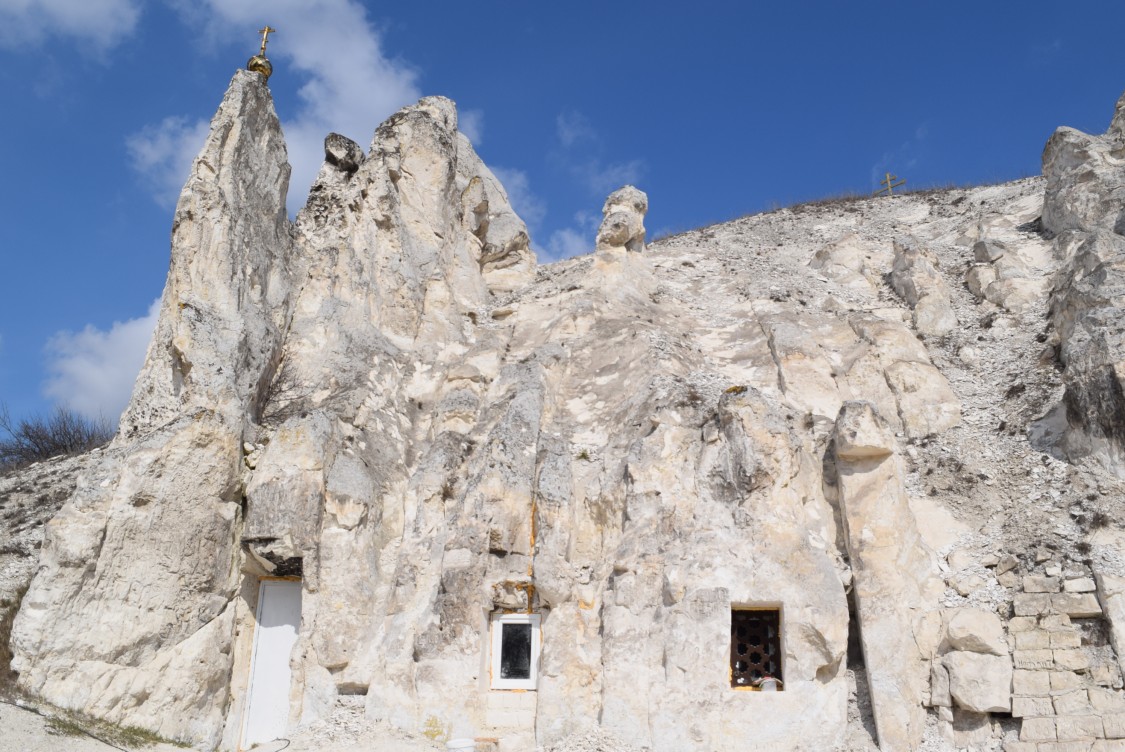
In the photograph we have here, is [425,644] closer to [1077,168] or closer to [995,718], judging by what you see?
[995,718]

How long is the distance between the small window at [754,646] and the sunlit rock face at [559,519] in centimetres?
6

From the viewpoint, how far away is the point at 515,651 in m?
11.0

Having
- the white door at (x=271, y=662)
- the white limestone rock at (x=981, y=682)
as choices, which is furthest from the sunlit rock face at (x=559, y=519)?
the white door at (x=271, y=662)

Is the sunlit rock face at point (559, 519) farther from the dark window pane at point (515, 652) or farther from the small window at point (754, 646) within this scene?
the dark window pane at point (515, 652)

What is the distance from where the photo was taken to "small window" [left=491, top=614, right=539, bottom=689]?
10.8m

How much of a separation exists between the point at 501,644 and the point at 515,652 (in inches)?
7.9

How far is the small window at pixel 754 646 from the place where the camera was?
34.6 ft

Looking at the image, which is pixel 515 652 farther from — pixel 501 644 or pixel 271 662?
pixel 271 662

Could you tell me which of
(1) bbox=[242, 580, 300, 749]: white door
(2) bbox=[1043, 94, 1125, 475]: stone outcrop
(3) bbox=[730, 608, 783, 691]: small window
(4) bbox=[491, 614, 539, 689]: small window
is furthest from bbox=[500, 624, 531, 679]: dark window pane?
(2) bbox=[1043, 94, 1125, 475]: stone outcrop

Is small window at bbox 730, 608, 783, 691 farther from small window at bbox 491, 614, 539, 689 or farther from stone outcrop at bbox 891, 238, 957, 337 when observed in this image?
stone outcrop at bbox 891, 238, 957, 337

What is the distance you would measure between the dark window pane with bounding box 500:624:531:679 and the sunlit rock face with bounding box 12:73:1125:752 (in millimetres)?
174

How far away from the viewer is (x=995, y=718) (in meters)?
10.0

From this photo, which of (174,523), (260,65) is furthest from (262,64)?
(174,523)

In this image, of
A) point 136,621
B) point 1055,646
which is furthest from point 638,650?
point 136,621
